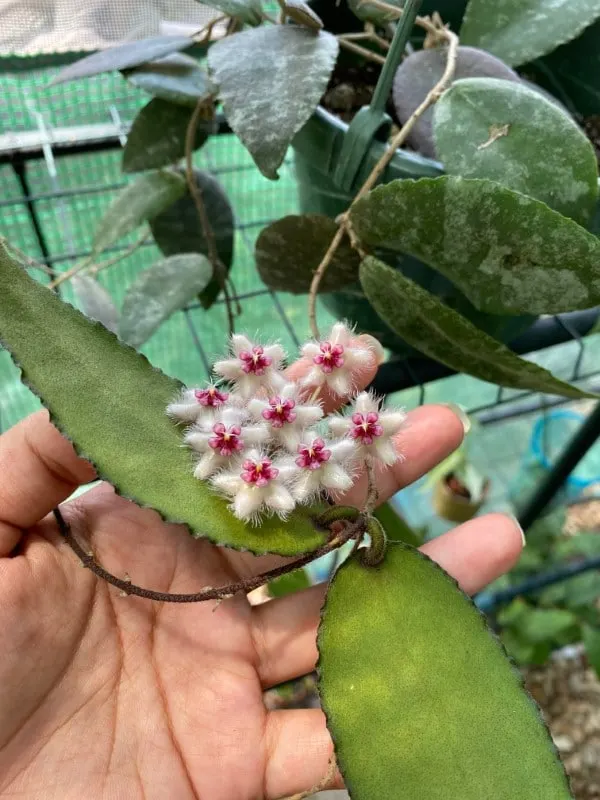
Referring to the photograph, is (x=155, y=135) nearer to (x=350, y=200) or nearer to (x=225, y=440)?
(x=350, y=200)

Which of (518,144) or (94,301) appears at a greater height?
(518,144)

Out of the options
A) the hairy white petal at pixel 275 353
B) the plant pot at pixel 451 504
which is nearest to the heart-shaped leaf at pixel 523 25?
the hairy white petal at pixel 275 353

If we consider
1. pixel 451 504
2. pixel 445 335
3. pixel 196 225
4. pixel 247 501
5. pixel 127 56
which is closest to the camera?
pixel 247 501

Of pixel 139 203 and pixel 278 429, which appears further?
pixel 139 203

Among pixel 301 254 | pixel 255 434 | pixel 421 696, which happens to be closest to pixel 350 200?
pixel 301 254

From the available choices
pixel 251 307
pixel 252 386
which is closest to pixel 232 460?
pixel 252 386

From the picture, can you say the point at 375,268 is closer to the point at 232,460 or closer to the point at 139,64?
the point at 232,460

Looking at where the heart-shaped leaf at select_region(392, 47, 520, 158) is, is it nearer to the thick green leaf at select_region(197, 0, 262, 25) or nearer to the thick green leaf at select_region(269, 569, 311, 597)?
the thick green leaf at select_region(197, 0, 262, 25)
